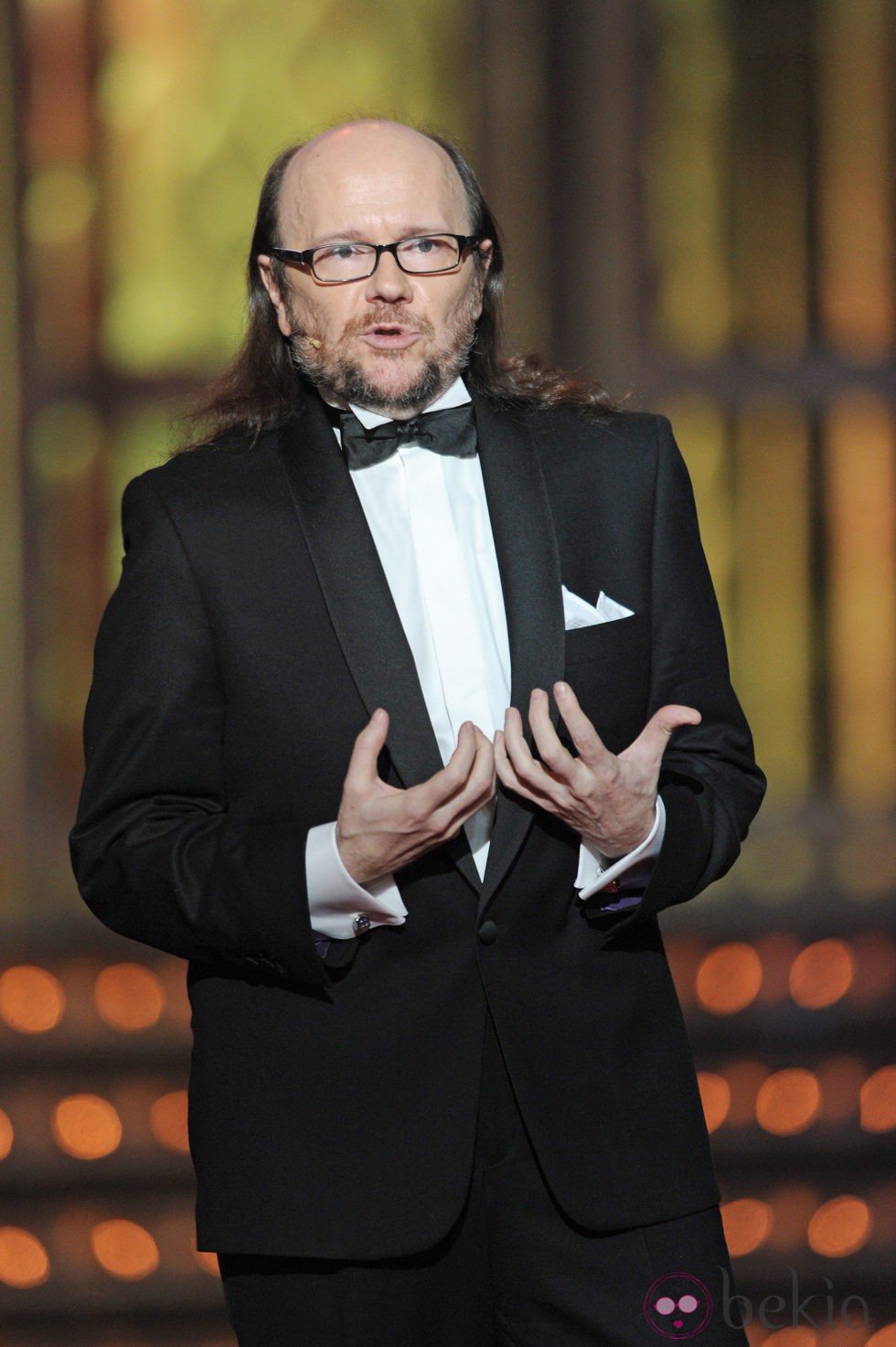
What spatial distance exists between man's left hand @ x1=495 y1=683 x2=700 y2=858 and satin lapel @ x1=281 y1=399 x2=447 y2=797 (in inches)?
4.4

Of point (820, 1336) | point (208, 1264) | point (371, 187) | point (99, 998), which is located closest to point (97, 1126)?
point (99, 998)

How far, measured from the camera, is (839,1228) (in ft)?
11.7

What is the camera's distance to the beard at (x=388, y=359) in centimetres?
188

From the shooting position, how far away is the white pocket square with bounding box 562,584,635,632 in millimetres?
1855

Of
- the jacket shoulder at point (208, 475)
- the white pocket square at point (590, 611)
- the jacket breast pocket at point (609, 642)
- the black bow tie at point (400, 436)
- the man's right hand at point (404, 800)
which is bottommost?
the man's right hand at point (404, 800)

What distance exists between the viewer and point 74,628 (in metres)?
4.27

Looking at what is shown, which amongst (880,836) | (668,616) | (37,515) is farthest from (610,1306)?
(37,515)

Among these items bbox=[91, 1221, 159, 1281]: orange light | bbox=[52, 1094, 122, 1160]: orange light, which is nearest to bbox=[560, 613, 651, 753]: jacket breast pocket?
bbox=[91, 1221, 159, 1281]: orange light

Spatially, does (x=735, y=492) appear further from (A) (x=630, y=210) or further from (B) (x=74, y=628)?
(B) (x=74, y=628)

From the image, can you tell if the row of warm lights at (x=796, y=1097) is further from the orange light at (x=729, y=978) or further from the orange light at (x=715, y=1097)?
the orange light at (x=729, y=978)

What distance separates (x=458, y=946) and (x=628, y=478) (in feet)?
1.92

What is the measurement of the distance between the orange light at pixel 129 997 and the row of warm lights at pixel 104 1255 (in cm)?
46

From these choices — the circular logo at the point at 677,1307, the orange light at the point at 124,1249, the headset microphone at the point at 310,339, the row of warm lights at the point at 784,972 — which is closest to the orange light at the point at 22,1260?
the orange light at the point at 124,1249

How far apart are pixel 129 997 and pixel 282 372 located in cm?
229
